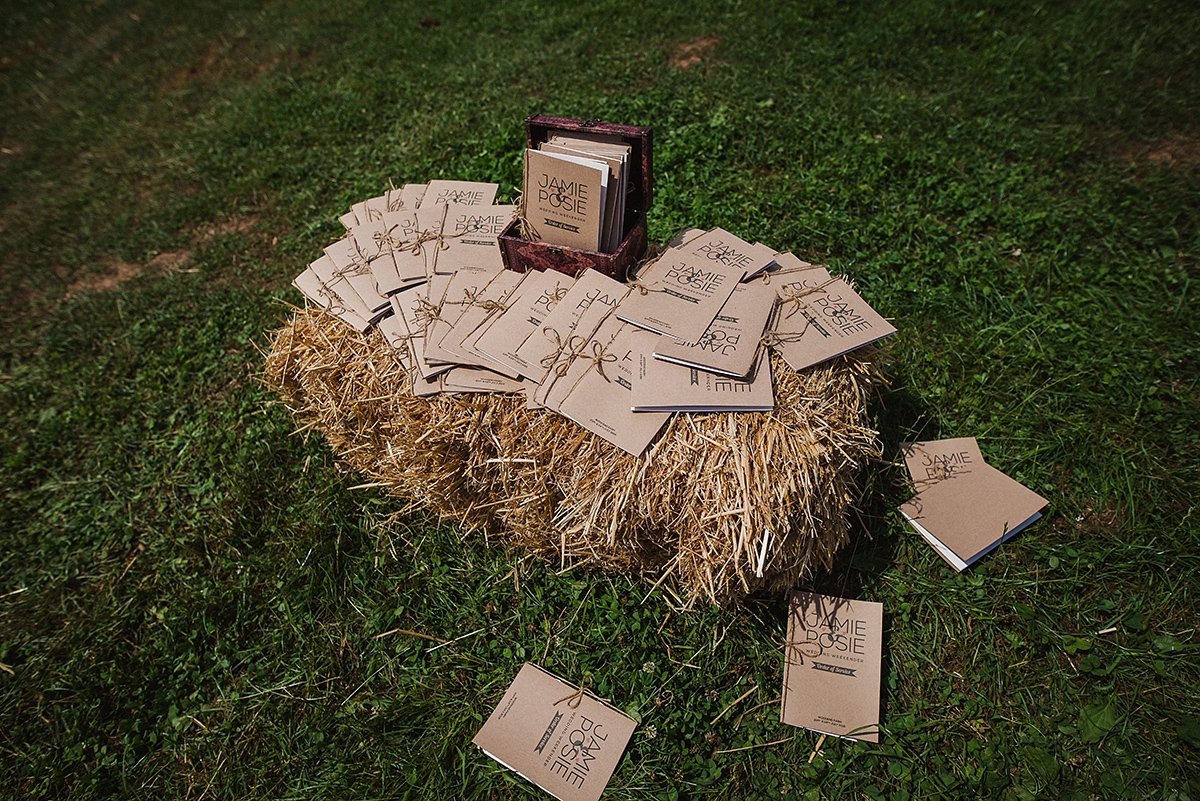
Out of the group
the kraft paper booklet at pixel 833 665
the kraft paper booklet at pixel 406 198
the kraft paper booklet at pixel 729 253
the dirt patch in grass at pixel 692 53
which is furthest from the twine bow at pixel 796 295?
the dirt patch in grass at pixel 692 53

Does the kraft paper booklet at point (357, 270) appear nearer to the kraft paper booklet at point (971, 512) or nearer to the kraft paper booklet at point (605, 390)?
the kraft paper booklet at point (605, 390)

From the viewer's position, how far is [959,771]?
96.3 inches

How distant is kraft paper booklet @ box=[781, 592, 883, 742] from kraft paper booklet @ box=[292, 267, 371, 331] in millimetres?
2622

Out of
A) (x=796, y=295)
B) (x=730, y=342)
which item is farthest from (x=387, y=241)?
(x=796, y=295)

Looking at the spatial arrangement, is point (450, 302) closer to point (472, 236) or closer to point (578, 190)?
point (472, 236)

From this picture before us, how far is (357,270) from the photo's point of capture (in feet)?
10.2

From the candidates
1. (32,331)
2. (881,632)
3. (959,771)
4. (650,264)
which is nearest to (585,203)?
(650,264)

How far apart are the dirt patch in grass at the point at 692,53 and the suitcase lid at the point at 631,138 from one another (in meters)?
3.72

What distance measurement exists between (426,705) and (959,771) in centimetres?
240

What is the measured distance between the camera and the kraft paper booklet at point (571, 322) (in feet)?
8.41

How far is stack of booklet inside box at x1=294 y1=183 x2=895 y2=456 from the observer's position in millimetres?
2416

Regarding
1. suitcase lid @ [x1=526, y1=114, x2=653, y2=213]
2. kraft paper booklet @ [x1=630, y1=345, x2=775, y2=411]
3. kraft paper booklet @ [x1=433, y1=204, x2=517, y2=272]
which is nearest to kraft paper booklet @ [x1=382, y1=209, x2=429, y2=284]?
kraft paper booklet @ [x1=433, y1=204, x2=517, y2=272]

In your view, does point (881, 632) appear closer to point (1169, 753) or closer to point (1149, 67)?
point (1169, 753)

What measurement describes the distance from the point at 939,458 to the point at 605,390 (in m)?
2.07
